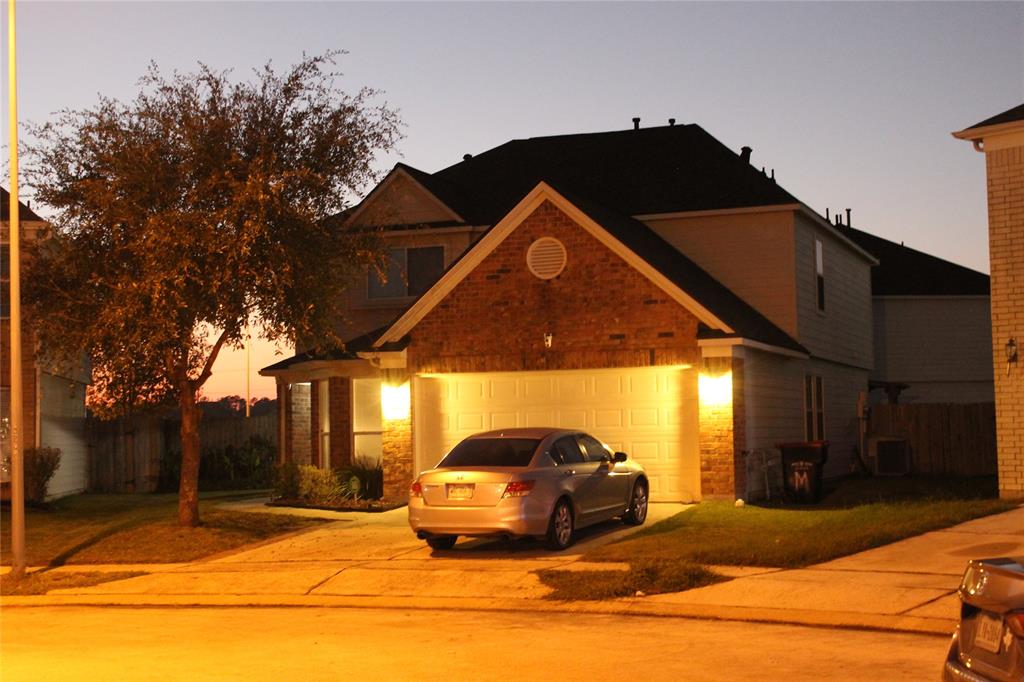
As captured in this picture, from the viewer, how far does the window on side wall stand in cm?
2581

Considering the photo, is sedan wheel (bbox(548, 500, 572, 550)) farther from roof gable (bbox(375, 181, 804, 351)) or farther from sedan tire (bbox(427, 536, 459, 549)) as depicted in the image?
roof gable (bbox(375, 181, 804, 351))

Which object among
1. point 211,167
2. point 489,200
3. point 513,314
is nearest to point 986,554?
point 513,314

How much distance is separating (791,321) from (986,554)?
10.5 meters

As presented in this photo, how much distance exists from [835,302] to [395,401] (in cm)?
1086

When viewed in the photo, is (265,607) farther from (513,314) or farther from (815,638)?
(513,314)

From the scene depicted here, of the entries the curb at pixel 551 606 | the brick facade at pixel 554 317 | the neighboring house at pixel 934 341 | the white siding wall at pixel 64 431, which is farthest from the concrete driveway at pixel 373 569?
the neighboring house at pixel 934 341

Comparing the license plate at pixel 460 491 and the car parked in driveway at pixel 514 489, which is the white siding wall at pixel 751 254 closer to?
the car parked in driveway at pixel 514 489

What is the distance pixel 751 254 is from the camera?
2475 cm

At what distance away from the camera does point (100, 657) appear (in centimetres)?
1040

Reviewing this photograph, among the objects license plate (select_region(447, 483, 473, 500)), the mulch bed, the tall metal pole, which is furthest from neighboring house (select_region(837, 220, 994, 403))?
the tall metal pole

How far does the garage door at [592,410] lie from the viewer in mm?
21188

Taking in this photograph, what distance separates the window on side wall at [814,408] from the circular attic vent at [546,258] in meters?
6.99

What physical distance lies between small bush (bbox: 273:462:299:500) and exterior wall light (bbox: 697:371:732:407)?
7.65m

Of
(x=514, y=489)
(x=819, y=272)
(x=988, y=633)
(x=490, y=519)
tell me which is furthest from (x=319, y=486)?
(x=988, y=633)
